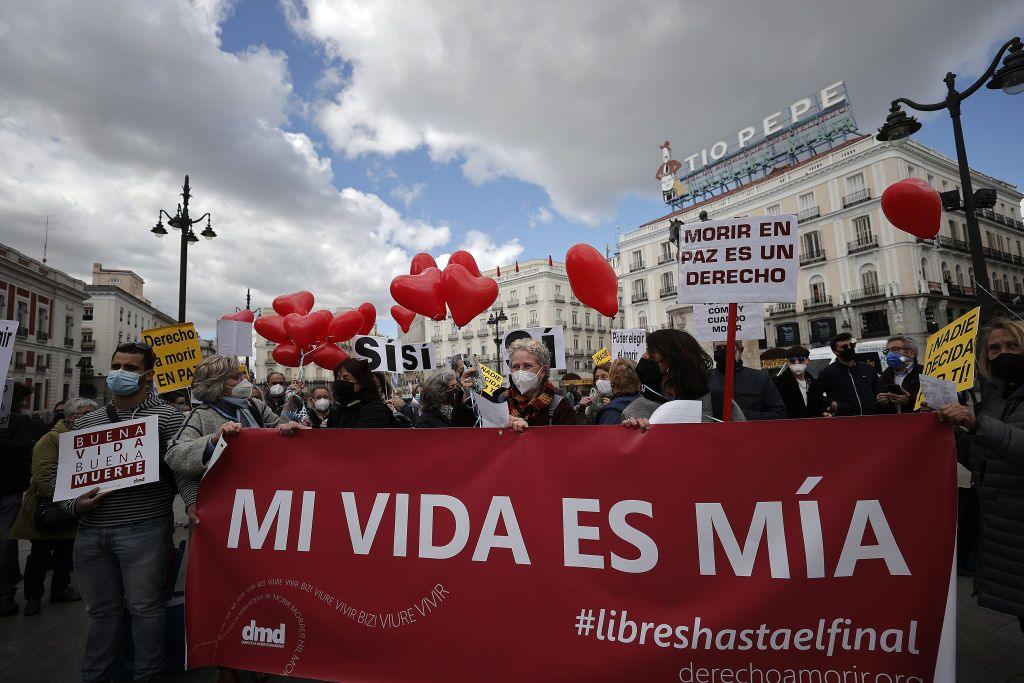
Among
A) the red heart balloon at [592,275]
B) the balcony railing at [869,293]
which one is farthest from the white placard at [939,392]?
the balcony railing at [869,293]

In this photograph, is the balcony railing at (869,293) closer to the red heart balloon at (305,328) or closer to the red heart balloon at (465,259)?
the red heart balloon at (465,259)

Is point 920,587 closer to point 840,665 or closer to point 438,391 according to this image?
point 840,665

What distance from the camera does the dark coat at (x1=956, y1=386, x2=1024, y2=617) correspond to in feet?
7.59

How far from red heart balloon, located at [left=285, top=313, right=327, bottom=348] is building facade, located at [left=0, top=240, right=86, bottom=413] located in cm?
3373

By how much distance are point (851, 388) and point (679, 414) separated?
402 cm

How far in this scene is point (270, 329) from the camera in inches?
477

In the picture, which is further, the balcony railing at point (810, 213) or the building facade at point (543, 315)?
the building facade at point (543, 315)

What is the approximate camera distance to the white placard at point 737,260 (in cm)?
308

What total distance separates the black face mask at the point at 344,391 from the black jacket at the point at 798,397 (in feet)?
15.2

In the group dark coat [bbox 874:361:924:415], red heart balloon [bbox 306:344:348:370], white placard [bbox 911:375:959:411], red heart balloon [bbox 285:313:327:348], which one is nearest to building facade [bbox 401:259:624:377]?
red heart balloon [bbox 306:344:348:370]

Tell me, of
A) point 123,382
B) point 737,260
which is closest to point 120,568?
point 123,382

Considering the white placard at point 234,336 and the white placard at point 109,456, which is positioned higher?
the white placard at point 234,336

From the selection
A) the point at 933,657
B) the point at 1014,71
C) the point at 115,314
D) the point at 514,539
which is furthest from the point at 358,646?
the point at 115,314

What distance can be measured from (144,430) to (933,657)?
392cm
